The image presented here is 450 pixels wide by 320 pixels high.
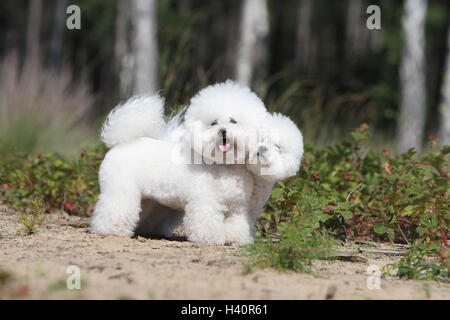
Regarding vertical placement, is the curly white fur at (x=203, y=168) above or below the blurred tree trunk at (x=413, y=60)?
below

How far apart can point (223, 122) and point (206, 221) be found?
2.14 feet

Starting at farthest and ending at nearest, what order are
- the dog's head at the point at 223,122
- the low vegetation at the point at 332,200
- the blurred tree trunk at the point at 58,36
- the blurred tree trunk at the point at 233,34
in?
the blurred tree trunk at the point at 58,36
the blurred tree trunk at the point at 233,34
the dog's head at the point at 223,122
the low vegetation at the point at 332,200

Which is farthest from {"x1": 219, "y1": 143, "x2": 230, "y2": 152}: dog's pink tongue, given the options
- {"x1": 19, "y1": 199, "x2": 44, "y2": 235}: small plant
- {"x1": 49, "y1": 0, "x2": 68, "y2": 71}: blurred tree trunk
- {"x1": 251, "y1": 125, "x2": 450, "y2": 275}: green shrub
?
{"x1": 49, "y1": 0, "x2": 68, "y2": 71}: blurred tree trunk

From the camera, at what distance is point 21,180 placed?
5.13m

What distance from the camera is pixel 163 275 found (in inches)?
109

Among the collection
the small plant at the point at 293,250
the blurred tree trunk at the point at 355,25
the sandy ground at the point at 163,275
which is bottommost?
the sandy ground at the point at 163,275

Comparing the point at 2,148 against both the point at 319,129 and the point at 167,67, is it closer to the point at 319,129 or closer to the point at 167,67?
the point at 167,67

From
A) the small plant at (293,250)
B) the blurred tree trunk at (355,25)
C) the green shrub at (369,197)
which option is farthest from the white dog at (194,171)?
the blurred tree trunk at (355,25)

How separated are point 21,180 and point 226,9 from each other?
1243 inches

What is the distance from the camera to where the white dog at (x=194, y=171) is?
11.7 ft

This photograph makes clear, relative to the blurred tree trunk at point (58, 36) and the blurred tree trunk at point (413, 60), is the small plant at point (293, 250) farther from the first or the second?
the blurred tree trunk at point (58, 36)

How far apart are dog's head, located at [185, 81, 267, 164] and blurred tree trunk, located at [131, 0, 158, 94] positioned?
562cm

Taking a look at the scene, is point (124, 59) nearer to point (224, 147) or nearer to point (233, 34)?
point (224, 147)

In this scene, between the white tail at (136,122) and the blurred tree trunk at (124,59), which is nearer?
the white tail at (136,122)
